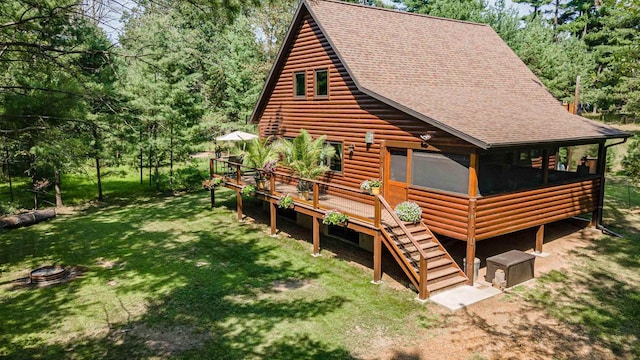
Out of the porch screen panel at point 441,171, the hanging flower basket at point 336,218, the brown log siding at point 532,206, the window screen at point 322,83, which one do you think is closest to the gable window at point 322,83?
the window screen at point 322,83

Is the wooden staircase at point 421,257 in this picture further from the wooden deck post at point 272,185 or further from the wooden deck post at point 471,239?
the wooden deck post at point 272,185

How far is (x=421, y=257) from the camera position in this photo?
1055cm

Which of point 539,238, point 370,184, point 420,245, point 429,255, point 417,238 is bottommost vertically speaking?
point 539,238

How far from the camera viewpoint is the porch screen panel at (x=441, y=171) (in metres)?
Result: 11.4

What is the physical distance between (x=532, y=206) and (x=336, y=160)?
6.82 metres

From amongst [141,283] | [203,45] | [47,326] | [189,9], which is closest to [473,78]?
[189,9]

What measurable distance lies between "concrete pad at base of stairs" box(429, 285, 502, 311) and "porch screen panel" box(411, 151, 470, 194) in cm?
251

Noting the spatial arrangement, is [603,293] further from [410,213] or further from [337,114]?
[337,114]

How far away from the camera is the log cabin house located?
37.6ft

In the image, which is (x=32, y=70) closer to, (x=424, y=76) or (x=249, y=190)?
(x=249, y=190)

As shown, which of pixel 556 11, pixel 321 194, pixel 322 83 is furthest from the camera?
pixel 556 11

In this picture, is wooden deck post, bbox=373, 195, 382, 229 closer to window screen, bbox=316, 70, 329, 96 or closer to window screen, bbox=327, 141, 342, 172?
window screen, bbox=327, 141, 342, 172

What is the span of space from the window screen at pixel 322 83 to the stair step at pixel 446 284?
822 cm

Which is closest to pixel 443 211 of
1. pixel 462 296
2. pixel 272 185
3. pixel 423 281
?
pixel 423 281
